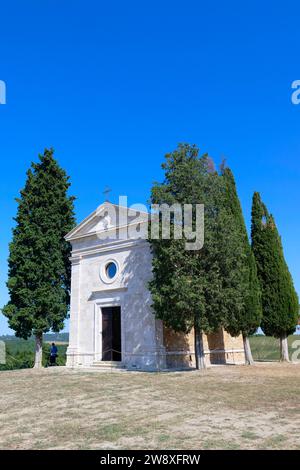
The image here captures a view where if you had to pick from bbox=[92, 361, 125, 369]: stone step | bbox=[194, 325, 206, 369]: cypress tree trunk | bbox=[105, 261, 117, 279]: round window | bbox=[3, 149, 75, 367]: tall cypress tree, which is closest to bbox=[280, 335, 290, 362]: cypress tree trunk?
bbox=[194, 325, 206, 369]: cypress tree trunk

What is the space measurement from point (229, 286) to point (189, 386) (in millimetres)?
4904

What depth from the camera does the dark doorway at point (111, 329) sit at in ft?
62.0

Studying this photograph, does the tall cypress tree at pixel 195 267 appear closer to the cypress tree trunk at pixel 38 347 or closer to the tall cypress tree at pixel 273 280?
the tall cypress tree at pixel 273 280

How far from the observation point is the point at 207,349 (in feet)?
63.9

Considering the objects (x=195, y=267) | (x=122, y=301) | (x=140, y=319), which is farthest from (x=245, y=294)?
(x=122, y=301)

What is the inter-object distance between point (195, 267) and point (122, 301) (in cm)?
510

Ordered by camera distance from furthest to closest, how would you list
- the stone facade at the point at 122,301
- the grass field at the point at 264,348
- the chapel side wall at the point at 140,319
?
1. the grass field at the point at 264,348
2. the stone facade at the point at 122,301
3. the chapel side wall at the point at 140,319

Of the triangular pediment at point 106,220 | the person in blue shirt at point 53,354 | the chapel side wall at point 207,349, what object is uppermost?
the triangular pediment at point 106,220

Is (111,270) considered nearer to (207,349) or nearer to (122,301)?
(122,301)

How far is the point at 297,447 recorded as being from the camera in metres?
5.18

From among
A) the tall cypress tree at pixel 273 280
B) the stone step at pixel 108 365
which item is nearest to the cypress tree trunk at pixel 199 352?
the stone step at pixel 108 365

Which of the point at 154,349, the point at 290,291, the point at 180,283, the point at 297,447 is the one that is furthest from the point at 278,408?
the point at 290,291

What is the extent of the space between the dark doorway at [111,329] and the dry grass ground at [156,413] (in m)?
5.39

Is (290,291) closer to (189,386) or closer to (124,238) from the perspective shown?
(124,238)
